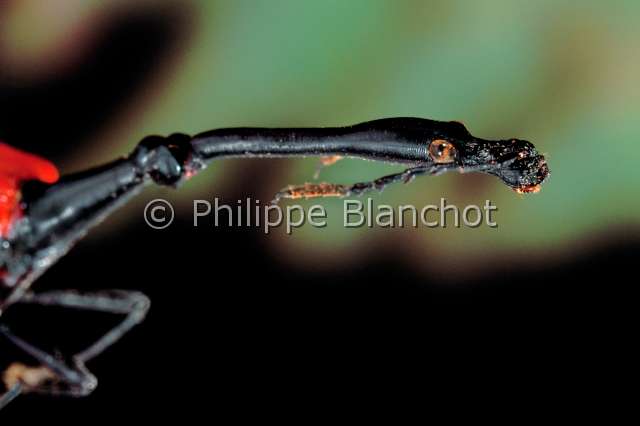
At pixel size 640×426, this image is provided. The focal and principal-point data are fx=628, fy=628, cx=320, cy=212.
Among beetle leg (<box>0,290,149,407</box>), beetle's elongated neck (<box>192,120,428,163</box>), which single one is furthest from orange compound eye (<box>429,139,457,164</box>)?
beetle leg (<box>0,290,149,407</box>)

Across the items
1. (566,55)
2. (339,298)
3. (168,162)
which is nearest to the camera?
(168,162)

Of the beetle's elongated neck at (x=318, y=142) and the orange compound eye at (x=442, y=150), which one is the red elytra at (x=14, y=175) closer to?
the beetle's elongated neck at (x=318, y=142)

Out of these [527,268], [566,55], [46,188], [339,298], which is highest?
[566,55]

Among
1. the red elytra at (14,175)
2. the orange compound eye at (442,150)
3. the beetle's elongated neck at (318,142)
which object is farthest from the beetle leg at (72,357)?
the orange compound eye at (442,150)

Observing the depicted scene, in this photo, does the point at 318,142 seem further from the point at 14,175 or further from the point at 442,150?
the point at 14,175

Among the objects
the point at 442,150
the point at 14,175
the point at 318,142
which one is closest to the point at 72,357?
the point at 14,175

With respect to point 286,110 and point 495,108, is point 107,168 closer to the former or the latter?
point 286,110

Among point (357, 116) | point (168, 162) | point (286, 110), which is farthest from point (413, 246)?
point (168, 162)
